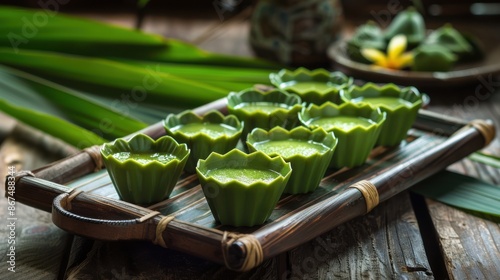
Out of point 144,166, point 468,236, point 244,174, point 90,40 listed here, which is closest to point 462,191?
point 468,236

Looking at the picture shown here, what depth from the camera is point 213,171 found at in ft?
2.92

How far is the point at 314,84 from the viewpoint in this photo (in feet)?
4.15

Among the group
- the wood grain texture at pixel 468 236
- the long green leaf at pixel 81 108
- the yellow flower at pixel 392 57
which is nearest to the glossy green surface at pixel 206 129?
the long green leaf at pixel 81 108

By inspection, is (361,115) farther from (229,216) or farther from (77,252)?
(77,252)

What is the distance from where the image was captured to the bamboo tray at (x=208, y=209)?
2.56 feet

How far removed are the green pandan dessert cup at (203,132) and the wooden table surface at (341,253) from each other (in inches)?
6.5

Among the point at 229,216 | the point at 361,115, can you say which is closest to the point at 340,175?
the point at 361,115

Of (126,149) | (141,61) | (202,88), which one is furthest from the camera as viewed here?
(141,61)

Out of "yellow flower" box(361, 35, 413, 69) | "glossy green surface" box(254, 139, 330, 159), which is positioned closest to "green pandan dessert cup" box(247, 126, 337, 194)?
"glossy green surface" box(254, 139, 330, 159)

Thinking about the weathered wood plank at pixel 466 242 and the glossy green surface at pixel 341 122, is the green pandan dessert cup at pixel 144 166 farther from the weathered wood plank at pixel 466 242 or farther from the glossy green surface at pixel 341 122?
the weathered wood plank at pixel 466 242

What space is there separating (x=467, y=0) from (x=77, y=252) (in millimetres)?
1703

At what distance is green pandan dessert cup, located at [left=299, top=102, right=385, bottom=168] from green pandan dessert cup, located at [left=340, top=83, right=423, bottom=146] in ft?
0.09

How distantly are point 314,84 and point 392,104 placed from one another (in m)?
0.15

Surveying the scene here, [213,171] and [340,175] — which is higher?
[213,171]
